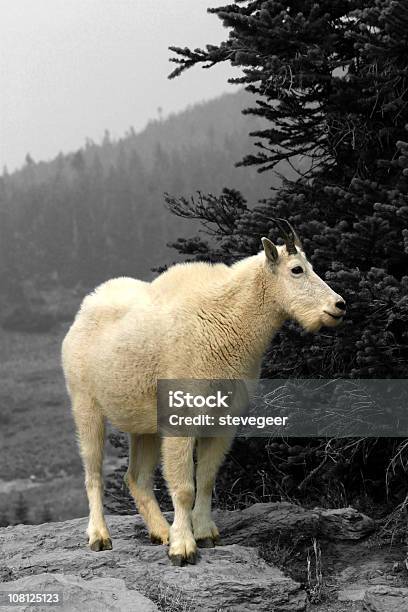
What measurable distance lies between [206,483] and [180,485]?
0.46m

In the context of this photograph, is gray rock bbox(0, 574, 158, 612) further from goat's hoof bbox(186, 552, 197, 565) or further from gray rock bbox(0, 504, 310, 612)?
goat's hoof bbox(186, 552, 197, 565)

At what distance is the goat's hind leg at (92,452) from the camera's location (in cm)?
688

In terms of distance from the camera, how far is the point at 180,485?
6207mm

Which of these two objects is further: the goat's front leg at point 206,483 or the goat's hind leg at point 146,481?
the goat's hind leg at point 146,481

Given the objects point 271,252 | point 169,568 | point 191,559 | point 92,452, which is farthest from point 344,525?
point 271,252

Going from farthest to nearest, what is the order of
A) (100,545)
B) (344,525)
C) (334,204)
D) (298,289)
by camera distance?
(334,204) < (344,525) < (100,545) < (298,289)

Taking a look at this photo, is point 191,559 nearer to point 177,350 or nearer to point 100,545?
point 100,545

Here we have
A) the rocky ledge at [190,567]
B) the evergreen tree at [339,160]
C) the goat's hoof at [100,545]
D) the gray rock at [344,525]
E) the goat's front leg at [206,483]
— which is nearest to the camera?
the rocky ledge at [190,567]

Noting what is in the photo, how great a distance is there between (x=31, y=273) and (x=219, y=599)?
85633mm

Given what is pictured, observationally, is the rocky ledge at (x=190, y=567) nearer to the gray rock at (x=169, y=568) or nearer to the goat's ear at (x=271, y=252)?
the gray rock at (x=169, y=568)

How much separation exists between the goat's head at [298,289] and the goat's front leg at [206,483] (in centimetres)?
128

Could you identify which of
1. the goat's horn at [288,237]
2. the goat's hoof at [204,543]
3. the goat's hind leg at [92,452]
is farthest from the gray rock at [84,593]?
the goat's horn at [288,237]

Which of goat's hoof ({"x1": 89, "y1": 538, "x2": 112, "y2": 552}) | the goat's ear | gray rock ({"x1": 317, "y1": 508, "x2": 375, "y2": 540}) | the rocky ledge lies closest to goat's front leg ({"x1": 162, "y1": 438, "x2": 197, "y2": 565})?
the rocky ledge

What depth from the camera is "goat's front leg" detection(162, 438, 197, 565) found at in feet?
20.4
